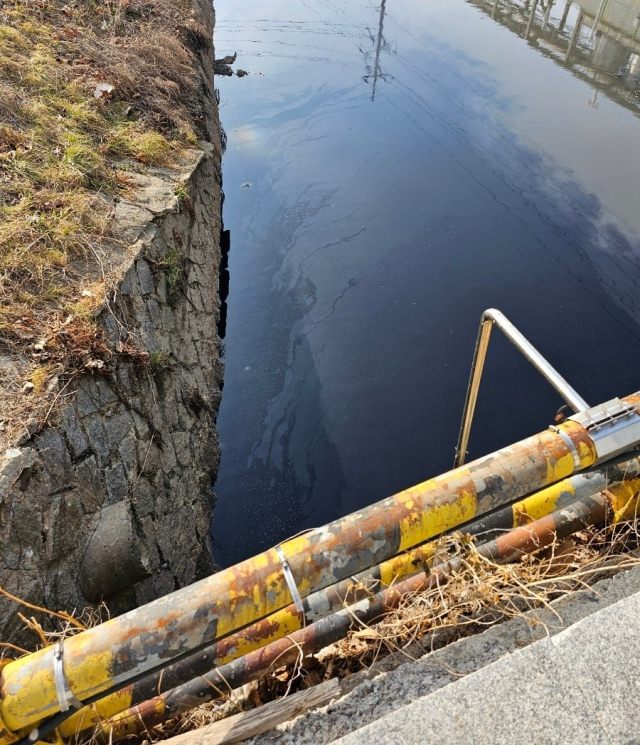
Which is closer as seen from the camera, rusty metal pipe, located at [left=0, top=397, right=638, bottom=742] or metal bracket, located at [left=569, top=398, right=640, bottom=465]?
rusty metal pipe, located at [left=0, top=397, right=638, bottom=742]

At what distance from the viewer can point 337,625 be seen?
2.10 metres

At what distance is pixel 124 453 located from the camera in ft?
14.4

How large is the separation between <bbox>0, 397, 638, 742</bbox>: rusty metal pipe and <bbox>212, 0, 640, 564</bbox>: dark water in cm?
469

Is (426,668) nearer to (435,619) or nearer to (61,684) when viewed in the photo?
(435,619)

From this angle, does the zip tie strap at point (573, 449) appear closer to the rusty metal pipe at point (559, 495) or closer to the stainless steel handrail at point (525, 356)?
the rusty metal pipe at point (559, 495)

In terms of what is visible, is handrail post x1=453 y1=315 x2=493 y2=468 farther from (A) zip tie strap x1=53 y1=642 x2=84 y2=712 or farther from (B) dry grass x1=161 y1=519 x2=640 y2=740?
(A) zip tie strap x1=53 y1=642 x2=84 y2=712

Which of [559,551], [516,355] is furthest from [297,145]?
[559,551]

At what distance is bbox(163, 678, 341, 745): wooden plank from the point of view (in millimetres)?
1753

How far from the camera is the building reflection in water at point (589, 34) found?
48.2 feet

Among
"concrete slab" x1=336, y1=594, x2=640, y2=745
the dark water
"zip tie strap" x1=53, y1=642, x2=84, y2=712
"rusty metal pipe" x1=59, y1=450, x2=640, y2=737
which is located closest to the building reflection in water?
the dark water

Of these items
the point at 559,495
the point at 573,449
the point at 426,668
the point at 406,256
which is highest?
the point at 573,449

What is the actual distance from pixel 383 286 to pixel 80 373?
5876 mm

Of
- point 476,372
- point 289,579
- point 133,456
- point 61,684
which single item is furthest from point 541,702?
point 133,456

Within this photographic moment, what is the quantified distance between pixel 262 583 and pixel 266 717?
585 millimetres
